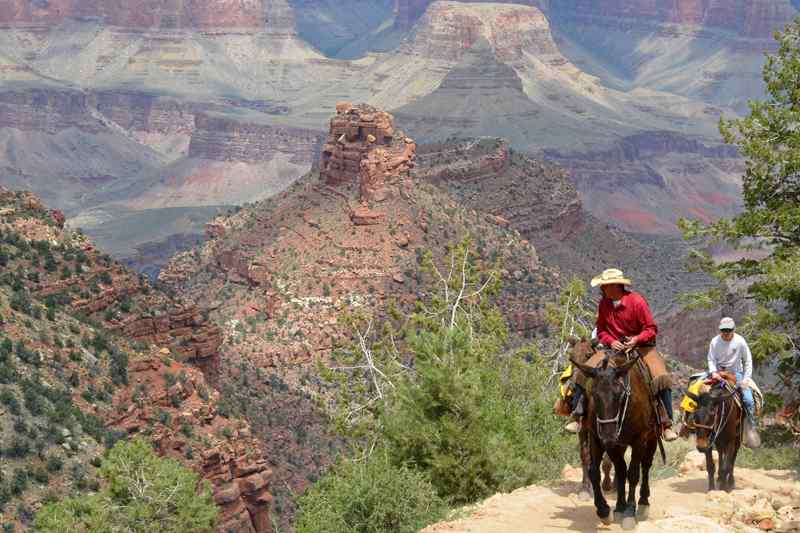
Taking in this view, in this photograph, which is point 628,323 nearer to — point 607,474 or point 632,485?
point 632,485

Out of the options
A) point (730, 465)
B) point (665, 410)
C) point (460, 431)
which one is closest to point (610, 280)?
point (665, 410)

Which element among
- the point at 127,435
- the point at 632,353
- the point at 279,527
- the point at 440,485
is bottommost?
the point at 279,527

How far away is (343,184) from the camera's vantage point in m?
91.8

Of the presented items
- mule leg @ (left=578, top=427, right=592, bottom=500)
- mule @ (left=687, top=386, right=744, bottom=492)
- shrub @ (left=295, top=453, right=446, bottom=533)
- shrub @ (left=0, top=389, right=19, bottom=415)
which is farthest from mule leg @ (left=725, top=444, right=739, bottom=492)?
shrub @ (left=0, top=389, right=19, bottom=415)

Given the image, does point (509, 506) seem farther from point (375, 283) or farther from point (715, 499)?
point (375, 283)

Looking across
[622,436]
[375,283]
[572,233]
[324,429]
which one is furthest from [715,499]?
[572,233]

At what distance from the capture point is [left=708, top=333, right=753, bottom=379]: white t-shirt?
3150 centimetres

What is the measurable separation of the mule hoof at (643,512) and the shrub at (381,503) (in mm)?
5518

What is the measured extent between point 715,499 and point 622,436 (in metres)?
3.83

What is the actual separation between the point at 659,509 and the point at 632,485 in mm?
1662

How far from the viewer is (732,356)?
3153 centimetres

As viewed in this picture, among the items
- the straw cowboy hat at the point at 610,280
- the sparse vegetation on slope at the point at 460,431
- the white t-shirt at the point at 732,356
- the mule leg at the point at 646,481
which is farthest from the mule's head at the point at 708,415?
the straw cowboy hat at the point at 610,280

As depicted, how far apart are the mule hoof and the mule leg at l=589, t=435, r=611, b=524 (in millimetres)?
776

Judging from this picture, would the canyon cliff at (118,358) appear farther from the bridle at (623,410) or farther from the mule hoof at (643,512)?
the bridle at (623,410)
